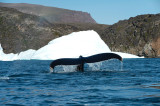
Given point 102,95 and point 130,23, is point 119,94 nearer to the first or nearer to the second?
point 102,95

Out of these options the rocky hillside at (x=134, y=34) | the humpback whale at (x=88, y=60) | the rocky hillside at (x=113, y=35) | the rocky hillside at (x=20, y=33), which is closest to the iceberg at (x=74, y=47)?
the humpback whale at (x=88, y=60)

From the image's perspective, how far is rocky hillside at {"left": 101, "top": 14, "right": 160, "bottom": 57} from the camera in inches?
5197

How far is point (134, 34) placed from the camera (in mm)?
141875

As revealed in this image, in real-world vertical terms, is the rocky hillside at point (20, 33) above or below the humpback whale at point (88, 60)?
above

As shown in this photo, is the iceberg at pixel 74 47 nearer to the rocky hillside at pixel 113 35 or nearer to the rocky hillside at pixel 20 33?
the rocky hillside at pixel 113 35

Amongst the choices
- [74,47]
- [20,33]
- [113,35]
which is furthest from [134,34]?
[74,47]

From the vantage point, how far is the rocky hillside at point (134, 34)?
13200 cm

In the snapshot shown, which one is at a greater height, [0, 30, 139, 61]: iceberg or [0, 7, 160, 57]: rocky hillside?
[0, 7, 160, 57]: rocky hillside

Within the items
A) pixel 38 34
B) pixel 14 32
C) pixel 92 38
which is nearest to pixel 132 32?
pixel 38 34

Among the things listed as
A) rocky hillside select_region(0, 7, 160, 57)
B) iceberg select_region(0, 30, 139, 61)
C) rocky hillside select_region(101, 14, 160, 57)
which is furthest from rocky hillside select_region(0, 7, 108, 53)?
iceberg select_region(0, 30, 139, 61)

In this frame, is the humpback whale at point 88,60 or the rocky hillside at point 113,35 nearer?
the humpback whale at point 88,60

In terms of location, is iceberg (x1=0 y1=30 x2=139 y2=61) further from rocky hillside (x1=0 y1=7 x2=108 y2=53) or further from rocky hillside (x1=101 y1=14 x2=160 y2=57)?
rocky hillside (x1=101 y1=14 x2=160 y2=57)

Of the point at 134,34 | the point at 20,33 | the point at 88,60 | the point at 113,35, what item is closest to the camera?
the point at 88,60

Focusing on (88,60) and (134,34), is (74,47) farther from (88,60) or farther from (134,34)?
(134,34)
